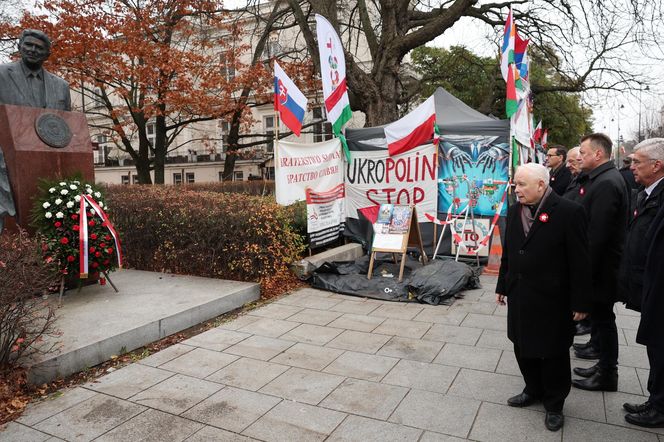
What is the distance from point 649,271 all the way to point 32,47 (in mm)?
6766

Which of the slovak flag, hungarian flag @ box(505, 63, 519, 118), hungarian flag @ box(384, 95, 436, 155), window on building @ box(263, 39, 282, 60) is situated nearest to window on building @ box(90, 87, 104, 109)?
window on building @ box(263, 39, 282, 60)

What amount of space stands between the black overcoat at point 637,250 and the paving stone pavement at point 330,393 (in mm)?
778

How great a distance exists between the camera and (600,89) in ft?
53.7

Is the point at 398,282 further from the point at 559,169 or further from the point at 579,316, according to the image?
the point at 579,316

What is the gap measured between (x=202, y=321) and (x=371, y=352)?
6.88 ft

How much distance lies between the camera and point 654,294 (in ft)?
9.44

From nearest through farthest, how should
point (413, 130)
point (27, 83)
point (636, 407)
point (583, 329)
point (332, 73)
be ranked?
1. point (636, 407)
2. point (583, 329)
3. point (27, 83)
4. point (332, 73)
5. point (413, 130)

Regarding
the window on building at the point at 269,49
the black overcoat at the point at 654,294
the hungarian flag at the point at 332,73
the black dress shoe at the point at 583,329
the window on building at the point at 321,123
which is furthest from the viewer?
the window on building at the point at 269,49

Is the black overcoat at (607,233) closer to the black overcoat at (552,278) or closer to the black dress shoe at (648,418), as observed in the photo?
the black overcoat at (552,278)

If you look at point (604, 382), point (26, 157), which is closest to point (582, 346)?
point (604, 382)

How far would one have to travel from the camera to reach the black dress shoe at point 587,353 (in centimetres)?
420

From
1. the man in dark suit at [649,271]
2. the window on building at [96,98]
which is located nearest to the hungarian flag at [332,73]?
the man in dark suit at [649,271]

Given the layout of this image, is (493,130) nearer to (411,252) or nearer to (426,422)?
(411,252)

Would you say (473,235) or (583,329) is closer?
(583,329)
